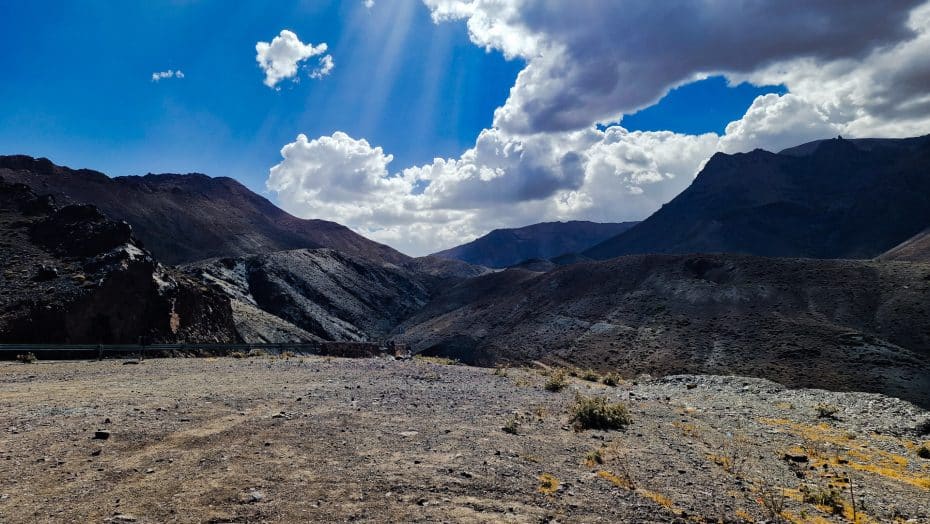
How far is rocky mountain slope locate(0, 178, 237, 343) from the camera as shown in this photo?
2498cm

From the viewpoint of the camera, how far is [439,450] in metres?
8.87

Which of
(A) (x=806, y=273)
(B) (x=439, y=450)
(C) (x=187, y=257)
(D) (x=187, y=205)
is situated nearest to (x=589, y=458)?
(B) (x=439, y=450)

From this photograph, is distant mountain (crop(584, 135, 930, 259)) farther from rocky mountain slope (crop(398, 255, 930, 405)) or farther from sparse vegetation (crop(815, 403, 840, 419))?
sparse vegetation (crop(815, 403, 840, 419))

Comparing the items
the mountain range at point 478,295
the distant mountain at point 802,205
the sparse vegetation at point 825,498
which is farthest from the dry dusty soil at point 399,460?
the distant mountain at point 802,205

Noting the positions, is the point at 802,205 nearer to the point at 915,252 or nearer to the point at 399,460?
the point at 915,252

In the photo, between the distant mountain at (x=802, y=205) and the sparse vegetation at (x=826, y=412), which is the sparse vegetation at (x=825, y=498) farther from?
the distant mountain at (x=802, y=205)

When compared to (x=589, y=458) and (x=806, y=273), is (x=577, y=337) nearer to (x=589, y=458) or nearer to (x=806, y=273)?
(x=806, y=273)

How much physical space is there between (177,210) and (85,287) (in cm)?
8894

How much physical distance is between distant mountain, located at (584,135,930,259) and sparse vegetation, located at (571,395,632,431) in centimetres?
13907

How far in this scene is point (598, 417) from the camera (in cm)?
1209

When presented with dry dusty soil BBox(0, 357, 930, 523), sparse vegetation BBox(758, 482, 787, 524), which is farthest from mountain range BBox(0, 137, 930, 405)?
sparse vegetation BBox(758, 482, 787, 524)

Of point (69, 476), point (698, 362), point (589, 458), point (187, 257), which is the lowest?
point (698, 362)

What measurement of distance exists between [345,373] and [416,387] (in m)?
4.43

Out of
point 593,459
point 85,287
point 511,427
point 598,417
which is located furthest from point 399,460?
point 85,287
